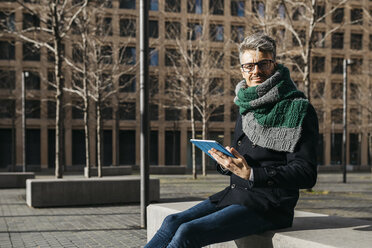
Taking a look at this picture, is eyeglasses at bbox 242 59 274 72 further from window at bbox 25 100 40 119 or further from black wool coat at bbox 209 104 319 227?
window at bbox 25 100 40 119

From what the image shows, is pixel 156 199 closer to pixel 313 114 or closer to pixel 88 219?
pixel 88 219

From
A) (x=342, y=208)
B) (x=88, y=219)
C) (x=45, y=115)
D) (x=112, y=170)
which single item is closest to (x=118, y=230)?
(x=88, y=219)

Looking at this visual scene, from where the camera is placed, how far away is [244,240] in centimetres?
355

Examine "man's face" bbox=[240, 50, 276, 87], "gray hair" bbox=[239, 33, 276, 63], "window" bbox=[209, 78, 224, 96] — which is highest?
"window" bbox=[209, 78, 224, 96]

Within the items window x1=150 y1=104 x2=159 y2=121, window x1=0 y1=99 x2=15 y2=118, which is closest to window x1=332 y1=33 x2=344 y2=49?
window x1=150 y1=104 x2=159 y2=121

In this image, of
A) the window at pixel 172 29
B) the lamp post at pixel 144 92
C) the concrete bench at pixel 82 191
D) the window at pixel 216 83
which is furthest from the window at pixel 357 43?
the lamp post at pixel 144 92

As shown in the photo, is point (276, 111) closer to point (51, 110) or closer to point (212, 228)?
point (212, 228)

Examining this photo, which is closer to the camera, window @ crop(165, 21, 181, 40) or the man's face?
the man's face

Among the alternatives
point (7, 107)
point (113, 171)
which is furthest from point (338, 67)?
point (7, 107)

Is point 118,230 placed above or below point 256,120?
below

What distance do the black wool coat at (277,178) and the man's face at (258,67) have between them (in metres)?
0.47

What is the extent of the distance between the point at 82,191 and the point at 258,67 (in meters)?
9.61

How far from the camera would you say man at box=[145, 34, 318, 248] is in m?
2.99

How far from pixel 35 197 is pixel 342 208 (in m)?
8.01
